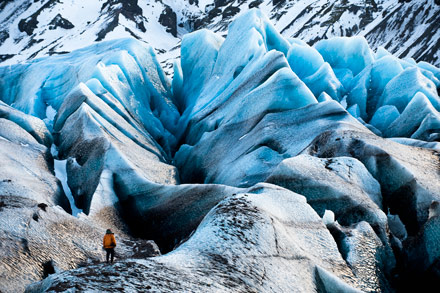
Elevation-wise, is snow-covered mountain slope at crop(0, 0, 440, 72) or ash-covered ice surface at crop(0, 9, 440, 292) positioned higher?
ash-covered ice surface at crop(0, 9, 440, 292)

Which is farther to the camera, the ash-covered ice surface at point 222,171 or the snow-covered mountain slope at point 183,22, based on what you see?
the snow-covered mountain slope at point 183,22

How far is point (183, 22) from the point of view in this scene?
90.2 meters

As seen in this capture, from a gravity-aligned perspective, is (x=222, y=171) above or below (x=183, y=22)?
above

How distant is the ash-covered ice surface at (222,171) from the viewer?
24.6 ft

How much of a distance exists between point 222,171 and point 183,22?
7934 centimetres

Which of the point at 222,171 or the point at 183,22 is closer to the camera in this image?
the point at 222,171

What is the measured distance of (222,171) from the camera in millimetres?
15156

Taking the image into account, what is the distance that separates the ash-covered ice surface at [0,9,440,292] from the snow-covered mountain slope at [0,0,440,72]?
2874 centimetres

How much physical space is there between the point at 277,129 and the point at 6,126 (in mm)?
8814

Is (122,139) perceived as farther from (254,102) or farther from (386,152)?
(386,152)

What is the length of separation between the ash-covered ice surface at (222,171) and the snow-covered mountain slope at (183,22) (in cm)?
2874

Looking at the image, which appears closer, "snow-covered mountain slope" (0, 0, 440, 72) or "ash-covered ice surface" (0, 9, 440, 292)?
"ash-covered ice surface" (0, 9, 440, 292)

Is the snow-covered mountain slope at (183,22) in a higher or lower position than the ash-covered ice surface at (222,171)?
lower

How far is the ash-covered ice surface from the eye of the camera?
24.6ft
